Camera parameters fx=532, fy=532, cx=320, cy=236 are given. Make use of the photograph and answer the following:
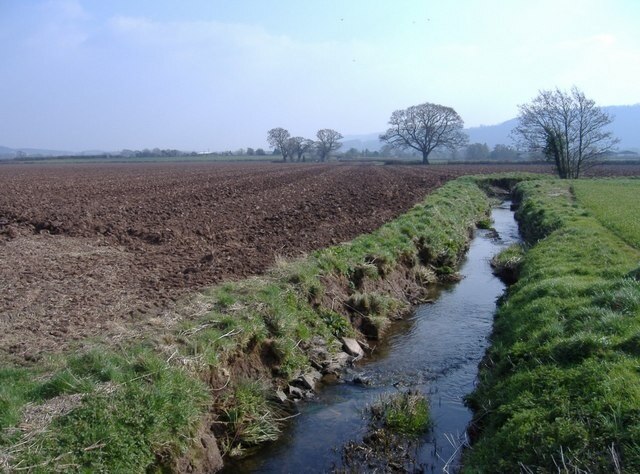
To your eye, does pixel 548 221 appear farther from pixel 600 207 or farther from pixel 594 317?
pixel 594 317

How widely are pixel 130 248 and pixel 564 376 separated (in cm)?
1181

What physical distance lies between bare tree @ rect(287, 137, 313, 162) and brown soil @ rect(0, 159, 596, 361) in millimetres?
99665

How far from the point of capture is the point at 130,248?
15000 millimetres

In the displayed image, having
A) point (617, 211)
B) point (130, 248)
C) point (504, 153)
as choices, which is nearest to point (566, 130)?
point (617, 211)

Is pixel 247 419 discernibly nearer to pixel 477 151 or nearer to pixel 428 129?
pixel 428 129

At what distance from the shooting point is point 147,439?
21.1ft

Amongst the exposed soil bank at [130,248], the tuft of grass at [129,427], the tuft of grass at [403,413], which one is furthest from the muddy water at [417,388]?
the exposed soil bank at [130,248]

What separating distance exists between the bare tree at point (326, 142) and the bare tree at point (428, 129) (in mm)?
26882

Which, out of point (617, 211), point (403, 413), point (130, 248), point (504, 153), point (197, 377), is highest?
point (504, 153)

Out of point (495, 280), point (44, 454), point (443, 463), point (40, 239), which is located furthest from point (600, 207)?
point (44, 454)

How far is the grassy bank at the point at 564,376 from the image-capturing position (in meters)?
5.62

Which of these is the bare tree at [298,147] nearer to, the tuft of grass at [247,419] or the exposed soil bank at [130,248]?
the exposed soil bank at [130,248]

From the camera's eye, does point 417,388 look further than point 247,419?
Yes

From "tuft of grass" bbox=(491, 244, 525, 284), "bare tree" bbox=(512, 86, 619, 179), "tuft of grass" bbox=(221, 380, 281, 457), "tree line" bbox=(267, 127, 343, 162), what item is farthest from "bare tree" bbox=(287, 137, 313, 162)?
"tuft of grass" bbox=(221, 380, 281, 457)
